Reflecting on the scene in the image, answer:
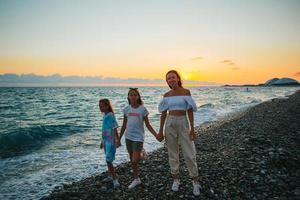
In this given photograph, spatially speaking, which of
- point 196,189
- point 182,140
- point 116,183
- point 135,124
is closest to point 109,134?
point 135,124

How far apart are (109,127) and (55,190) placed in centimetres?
296

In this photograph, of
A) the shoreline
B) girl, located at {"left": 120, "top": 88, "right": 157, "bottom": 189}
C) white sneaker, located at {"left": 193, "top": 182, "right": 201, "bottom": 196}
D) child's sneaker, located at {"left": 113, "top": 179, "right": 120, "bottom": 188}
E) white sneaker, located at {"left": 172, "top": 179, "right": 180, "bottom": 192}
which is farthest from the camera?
child's sneaker, located at {"left": 113, "top": 179, "right": 120, "bottom": 188}

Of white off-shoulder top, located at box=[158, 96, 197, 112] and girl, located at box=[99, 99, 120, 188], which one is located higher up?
white off-shoulder top, located at box=[158, 96, 197, 112]

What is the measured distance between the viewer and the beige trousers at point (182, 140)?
5.94 m

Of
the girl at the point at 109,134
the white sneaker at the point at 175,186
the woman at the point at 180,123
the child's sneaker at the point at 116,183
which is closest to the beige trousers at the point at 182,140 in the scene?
the woman at the point at 180,123

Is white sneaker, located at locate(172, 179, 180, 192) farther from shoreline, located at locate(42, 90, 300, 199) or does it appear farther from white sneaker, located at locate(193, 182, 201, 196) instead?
white sneaker, located at locate(193, 182, 201, 196)

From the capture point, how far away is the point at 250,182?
6586mm

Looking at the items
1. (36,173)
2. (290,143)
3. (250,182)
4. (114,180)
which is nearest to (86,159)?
(36,173)

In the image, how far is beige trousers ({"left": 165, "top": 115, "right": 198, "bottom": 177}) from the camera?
19.5 ft

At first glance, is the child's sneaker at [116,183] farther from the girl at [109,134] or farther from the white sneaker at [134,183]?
the girl at [109,134]

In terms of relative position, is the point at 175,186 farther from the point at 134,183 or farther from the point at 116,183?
the point at 116,183

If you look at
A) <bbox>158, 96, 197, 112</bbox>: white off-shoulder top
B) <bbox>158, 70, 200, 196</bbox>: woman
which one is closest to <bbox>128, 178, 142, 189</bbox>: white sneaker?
<bbox>158, 70, 200, 196</bbox>: woman

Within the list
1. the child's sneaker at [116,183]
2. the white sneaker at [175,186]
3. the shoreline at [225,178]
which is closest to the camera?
the shoreline at [225,178]

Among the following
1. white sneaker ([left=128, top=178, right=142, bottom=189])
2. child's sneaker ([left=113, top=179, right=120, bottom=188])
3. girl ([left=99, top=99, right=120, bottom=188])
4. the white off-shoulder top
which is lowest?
child's sneaker ([left=113, top=179, right=120, bottom=188])
